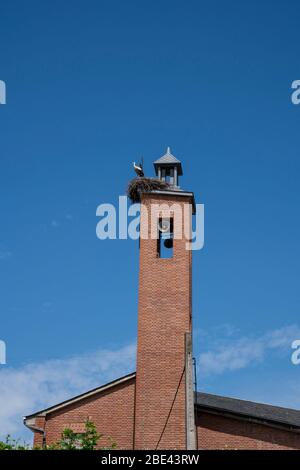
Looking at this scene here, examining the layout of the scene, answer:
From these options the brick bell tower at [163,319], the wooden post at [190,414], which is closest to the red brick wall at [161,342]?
the brick bell tower at [163,319]

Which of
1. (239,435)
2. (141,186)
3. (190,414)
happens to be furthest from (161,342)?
(190,414)

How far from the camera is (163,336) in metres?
22.0

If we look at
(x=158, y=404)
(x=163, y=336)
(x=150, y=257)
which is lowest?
(x=158, y=404)

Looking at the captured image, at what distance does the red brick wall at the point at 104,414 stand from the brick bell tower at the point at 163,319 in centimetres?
63

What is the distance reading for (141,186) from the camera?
24.0 meters

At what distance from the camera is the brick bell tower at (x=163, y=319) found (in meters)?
20.9

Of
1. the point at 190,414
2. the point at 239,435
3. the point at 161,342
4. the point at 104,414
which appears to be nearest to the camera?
the point at 190,414

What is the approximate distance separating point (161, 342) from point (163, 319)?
72cm

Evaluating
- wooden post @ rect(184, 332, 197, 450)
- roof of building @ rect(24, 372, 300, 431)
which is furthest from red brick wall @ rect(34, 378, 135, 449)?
wooden post @ rect(184, 332, 197, 450)

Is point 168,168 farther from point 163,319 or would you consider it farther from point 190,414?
point 190,414

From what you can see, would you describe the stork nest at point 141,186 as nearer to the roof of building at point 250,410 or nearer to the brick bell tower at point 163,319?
the brick bell tower at point 163,319
